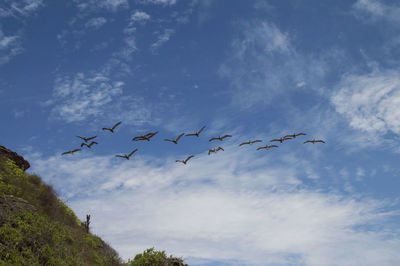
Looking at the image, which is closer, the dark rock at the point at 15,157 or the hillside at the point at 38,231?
the hillside at the point at 38,231

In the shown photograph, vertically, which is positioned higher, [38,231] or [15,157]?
[15,157]

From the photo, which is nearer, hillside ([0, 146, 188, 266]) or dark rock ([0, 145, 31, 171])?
hillside ([0, 146, 188, 266])

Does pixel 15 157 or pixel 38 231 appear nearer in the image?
pixel 38 231

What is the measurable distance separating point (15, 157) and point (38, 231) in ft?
35.3

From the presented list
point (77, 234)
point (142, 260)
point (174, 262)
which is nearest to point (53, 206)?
point (77, 234)

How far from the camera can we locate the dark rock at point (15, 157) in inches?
937

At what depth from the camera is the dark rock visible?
937 inches

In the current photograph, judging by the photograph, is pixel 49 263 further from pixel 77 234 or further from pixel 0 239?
pixel 77 234

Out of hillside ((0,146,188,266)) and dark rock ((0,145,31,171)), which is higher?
dark rock ((0,145,31,171))

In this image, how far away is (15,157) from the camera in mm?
24672

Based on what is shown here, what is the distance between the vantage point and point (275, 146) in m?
23.6

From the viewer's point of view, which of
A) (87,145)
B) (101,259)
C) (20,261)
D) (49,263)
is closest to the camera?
(20,261)

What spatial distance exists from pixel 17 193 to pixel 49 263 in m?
5.93

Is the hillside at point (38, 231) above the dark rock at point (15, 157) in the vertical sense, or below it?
below
